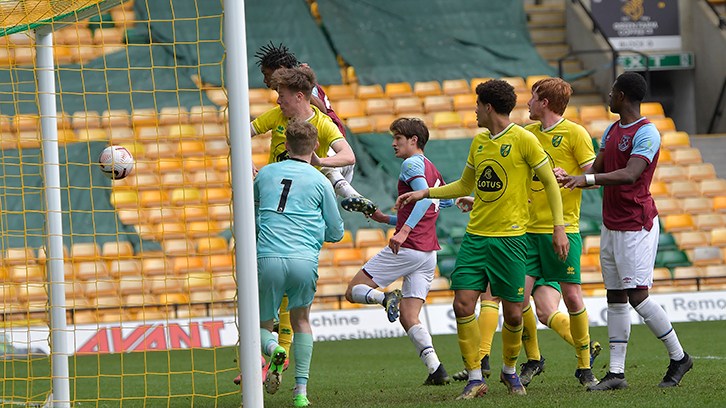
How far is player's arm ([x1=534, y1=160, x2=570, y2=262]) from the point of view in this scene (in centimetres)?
484

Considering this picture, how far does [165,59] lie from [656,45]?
11.7 meters

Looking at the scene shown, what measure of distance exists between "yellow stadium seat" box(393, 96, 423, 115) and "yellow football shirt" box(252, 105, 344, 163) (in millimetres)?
9988

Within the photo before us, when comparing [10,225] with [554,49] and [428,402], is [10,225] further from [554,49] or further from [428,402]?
[554,49]

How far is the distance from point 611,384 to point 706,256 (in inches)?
361

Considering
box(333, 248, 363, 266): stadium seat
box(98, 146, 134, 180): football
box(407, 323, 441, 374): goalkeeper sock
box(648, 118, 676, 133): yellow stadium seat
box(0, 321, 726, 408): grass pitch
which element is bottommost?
box(0, 321, 726, 408): grass pitch

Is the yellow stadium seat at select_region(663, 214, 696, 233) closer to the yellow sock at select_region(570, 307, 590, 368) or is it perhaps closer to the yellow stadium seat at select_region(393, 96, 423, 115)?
the yellow stadium seat at select_region(393, 96, 423, 115)

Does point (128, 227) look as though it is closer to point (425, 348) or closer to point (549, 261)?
point (425, 348)

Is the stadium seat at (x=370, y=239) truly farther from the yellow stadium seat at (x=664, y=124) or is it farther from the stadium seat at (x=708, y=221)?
the yellow stadium seat at (x=664, y=124)

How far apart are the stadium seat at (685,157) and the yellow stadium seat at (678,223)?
5.56ft

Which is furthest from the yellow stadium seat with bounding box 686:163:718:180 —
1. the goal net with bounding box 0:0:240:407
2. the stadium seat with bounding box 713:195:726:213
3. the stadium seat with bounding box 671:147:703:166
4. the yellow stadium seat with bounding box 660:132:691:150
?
the goal net with bounding box 0:0:240:407

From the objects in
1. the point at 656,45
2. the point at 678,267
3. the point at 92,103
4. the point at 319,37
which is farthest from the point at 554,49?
the point at 92,103

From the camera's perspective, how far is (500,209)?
16.2 feet

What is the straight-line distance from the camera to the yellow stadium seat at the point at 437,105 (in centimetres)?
1593

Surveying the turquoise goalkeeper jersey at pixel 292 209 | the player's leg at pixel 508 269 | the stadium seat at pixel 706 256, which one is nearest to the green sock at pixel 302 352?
the turquoise goalkeeper jersey at pixel 292 209
